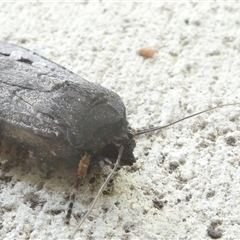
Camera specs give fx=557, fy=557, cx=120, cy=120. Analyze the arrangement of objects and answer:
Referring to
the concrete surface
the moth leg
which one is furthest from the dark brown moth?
the concrete surface

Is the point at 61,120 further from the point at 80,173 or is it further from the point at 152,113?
the point at 152,113

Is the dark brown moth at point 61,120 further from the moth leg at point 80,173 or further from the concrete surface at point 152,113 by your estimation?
the concrete surface at point 152,113

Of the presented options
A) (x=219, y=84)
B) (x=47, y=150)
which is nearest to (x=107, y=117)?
(x=47, y=150)

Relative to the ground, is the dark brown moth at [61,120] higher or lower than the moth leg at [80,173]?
higher

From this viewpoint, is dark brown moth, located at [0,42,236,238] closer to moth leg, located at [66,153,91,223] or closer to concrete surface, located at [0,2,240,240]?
moth leg, located at [66,153,91,223]

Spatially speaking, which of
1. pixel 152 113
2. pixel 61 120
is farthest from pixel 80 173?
pixel 152 113

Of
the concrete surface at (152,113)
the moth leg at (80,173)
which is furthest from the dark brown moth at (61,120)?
the concrete surface at (152,113)

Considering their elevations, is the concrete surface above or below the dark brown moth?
below

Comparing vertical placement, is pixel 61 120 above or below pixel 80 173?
above

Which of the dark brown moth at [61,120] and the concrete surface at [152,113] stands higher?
the dark brown moth at [61,120]
